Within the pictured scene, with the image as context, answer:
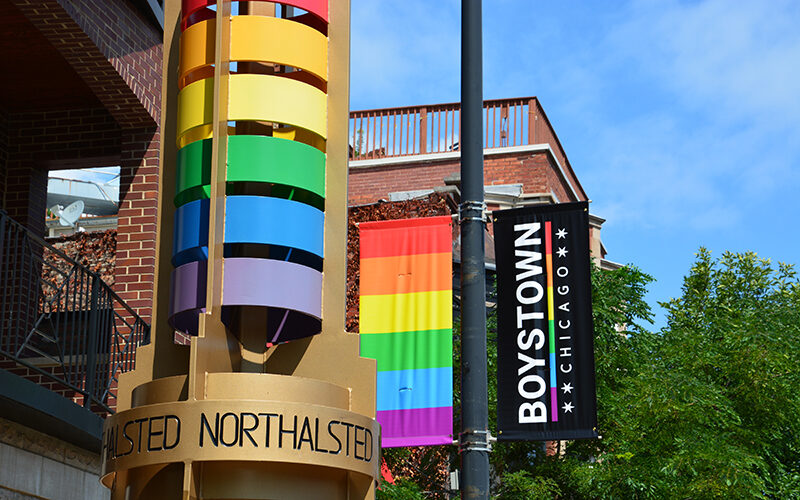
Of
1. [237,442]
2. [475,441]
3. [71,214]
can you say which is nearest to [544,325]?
[475,441]

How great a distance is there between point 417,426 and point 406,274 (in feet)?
4.23

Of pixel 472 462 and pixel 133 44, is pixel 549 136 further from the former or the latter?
pixel 472 462

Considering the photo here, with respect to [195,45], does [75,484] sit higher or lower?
lower

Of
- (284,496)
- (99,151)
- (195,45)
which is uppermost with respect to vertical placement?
(99,151)

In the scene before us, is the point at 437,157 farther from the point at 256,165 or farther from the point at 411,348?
the point at 256,165

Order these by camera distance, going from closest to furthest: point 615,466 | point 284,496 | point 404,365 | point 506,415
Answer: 1. point 284,496
2. point 506,415
3. point 404,365
4. point 615,466

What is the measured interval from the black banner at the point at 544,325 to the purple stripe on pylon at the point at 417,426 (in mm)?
829

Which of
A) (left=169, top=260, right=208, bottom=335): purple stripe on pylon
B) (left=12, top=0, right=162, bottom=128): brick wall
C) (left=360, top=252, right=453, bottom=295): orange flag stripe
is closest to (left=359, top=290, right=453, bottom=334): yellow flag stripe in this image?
(left=360, top=252, right=453, bottom=295): orange flag stripe

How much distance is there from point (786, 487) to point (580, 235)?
36.4ft

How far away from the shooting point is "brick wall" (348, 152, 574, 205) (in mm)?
29389

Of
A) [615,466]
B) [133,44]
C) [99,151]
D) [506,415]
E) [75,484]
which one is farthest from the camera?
[615,466]

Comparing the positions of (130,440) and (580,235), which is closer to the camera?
(130,440)

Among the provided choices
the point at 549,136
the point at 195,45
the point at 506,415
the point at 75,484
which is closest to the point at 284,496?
the point at 506,415

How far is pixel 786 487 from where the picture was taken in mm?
18406
